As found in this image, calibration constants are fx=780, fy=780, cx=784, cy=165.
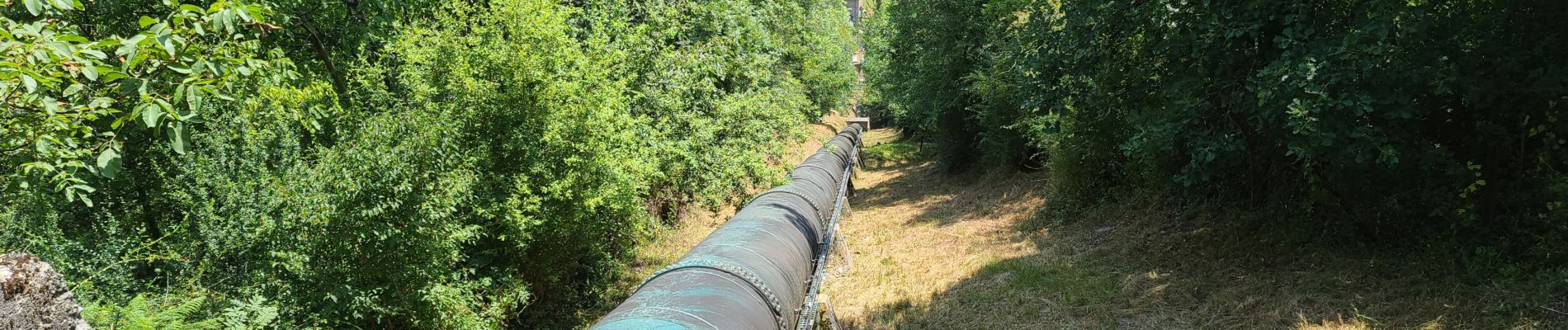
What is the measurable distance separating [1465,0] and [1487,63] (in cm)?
54

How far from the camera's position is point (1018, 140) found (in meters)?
17.7

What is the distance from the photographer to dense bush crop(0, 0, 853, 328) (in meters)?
4.84

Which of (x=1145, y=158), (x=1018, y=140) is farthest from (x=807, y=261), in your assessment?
(x=1018, y=140)

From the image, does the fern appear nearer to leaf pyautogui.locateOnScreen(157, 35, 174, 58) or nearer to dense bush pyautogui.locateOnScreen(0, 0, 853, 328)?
dense bush pyautogui.locateOnScreen(0, 0, 853, 328)

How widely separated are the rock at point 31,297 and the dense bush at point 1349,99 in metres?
7.82

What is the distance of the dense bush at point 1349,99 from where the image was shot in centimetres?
582

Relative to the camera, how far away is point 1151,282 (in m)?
8.55

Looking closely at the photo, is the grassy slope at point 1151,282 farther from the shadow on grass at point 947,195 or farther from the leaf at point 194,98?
the leaf at point 194,98

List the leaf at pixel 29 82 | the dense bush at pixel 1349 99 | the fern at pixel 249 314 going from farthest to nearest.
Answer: the dense bush at pixel 1349 99
the fern at pixel 249 314
the leaf at pixel 29 82

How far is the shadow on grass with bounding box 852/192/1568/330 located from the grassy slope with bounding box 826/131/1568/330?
0.5 inches

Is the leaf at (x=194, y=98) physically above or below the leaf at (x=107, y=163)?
above

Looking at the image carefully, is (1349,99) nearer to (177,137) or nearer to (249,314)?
(177,137)

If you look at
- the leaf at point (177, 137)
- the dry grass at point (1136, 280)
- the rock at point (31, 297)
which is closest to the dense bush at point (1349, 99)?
the dry grass at point (1136, 280)

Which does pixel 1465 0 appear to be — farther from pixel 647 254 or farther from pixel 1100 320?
pixel 647 254
